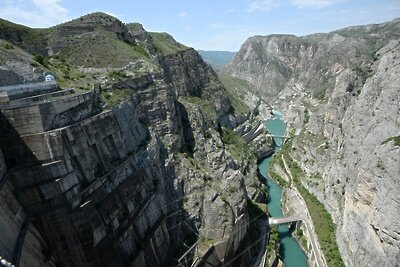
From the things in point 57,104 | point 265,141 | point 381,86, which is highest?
point 57,104

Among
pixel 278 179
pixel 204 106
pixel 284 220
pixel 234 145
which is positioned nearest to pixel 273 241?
pixel 284 220

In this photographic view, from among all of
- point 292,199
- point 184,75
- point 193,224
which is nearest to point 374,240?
point 193,224

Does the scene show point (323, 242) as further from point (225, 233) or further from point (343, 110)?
point (343, 110)

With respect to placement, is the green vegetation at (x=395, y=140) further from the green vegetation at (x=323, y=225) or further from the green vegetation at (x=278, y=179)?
the green vegetation at (x=278, y=179)

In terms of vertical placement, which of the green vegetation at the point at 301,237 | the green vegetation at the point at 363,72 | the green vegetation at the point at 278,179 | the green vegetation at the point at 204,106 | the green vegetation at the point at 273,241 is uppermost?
the green vegetation at the point at 363,72

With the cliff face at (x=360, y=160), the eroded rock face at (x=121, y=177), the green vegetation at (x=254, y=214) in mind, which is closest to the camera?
the eroded rock face at (x=121, y=177)

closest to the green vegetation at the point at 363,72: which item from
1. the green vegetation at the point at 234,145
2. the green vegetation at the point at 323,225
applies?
the green vegetation at the point at 323,225

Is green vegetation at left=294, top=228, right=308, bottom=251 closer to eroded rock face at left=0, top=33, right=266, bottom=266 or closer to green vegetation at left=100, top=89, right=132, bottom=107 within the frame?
eroded rock face at left=0, top=33, right=266, bottom=266

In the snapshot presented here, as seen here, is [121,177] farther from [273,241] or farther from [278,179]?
[278,179]
